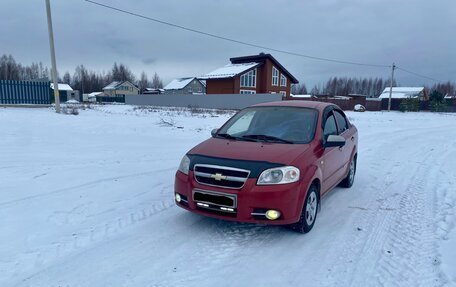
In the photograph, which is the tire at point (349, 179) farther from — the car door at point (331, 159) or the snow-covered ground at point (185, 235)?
the car door at point (331, 159)

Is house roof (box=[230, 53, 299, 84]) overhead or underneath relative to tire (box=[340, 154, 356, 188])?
overhead

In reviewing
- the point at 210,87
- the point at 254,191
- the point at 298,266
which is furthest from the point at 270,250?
the point at 210,87

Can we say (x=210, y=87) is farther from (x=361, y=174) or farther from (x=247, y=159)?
(x=247, y=159)

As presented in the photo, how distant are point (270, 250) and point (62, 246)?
2407 millimetres

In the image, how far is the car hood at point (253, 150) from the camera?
13.2ft

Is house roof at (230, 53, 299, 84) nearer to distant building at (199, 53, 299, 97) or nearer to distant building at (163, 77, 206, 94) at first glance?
distant building at (199, 53, 299, 97)

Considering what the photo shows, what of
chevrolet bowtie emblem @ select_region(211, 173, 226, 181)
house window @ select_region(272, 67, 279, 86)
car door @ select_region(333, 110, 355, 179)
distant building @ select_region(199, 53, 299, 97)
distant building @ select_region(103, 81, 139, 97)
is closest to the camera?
chevrolet bowtie emblem @ select_region(211, 173, 226, 181)

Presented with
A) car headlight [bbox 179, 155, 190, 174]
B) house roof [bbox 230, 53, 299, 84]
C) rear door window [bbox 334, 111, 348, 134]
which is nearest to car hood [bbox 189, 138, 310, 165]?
car headlight [bbox 179, 155, 190, 174]

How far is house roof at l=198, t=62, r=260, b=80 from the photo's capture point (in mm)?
45419

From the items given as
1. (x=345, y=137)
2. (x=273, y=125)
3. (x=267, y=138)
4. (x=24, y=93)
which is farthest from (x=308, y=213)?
(x=24, y=93)

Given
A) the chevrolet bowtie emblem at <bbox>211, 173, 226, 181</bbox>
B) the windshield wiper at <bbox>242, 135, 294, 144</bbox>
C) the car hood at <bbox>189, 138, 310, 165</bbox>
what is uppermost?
the windshield wiper at <bbox>242, 135, 294, 144</bbox>

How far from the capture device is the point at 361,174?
752 cm

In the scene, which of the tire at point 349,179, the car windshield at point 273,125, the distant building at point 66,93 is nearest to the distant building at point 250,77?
the distant building at point 66,93

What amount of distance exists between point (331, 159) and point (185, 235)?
2.53 meters
